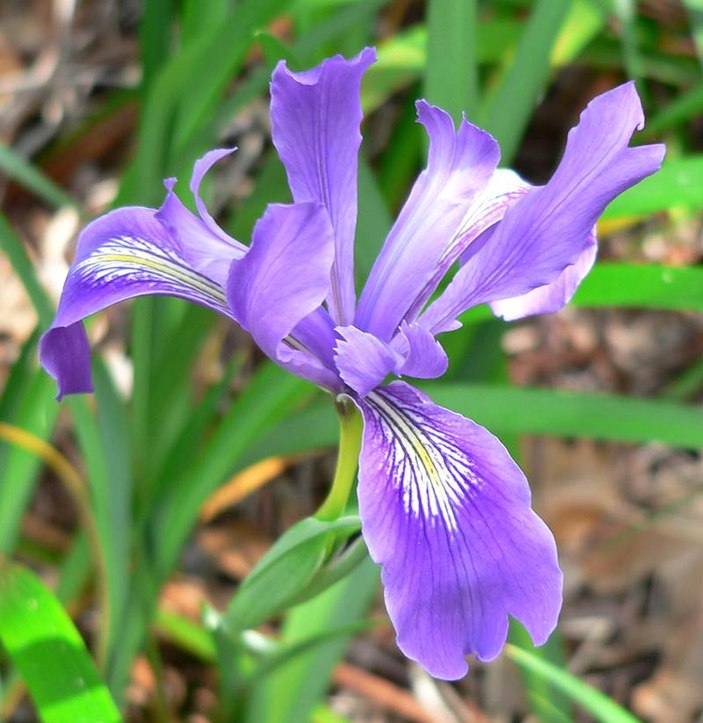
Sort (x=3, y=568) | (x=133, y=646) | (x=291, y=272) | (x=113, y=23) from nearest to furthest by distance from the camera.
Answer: (x=291, y=272)
(x=3, y=568)
(x=133, y=646)
(x=113, y=23)

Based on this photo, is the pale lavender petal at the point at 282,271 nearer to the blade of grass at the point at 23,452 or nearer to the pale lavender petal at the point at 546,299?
the pale lavender petal at the point at 546,299

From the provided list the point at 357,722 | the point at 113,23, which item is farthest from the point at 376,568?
the point at 113,23

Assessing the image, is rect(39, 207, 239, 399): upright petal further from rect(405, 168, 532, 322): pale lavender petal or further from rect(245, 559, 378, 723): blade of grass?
rect(245, 559, 378, 723): blade of grass

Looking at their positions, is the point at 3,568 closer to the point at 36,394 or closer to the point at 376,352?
the point at 36,394

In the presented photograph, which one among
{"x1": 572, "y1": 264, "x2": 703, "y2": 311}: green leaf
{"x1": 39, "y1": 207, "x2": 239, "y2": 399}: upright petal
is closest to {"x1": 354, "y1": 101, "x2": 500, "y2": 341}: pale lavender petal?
{"x1": 39, "y1": 207, "x2": 239, "y2": 399}: upright petal

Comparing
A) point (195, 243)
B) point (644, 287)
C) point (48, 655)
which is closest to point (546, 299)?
point (644, 287)
